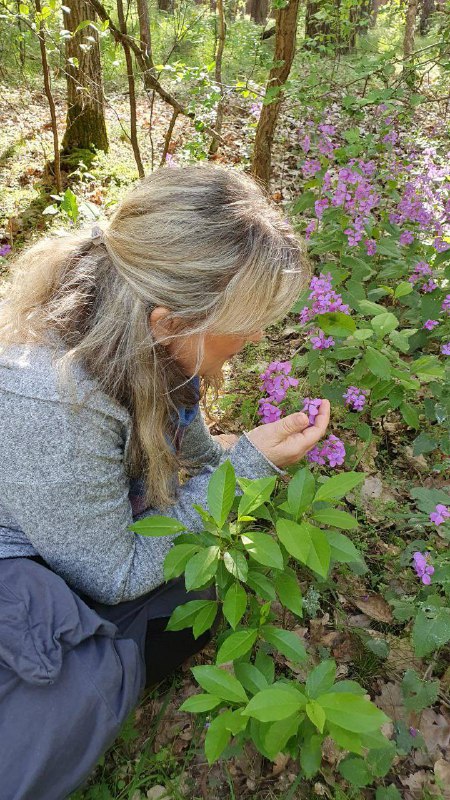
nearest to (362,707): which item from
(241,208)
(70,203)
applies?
(241,208)

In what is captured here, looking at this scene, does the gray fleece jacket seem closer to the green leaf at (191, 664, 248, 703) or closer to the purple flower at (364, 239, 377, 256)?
the green leaf at (191, 664, 248, 703)

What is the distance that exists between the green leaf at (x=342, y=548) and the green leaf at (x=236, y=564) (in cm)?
22

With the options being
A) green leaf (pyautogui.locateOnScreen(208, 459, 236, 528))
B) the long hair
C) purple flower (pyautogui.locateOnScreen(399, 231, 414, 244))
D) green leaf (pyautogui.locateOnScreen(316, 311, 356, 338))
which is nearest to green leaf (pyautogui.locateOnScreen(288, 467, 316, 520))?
green leaf (pyautogui.locateOnScreen(208, 459, 236, 528))

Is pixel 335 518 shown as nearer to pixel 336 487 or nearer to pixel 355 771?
A: pixel 336 487

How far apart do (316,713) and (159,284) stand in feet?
3.17

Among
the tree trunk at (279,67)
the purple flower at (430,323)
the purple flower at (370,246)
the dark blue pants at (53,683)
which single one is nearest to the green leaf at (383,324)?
the purple flower at (430,323)

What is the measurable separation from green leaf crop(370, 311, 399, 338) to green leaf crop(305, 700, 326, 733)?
1.00m

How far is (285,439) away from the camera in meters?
1.66

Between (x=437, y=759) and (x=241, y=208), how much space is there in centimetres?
161

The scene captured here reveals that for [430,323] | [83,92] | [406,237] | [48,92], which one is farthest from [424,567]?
[83,92]

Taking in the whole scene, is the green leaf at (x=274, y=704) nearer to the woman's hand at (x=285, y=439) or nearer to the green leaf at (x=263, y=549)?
the green leaf at (x=263, y=549)

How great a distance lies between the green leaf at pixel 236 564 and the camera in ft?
3.73

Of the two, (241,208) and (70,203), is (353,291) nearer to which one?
(241,208)

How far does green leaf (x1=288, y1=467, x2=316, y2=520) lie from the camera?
3.96ft
